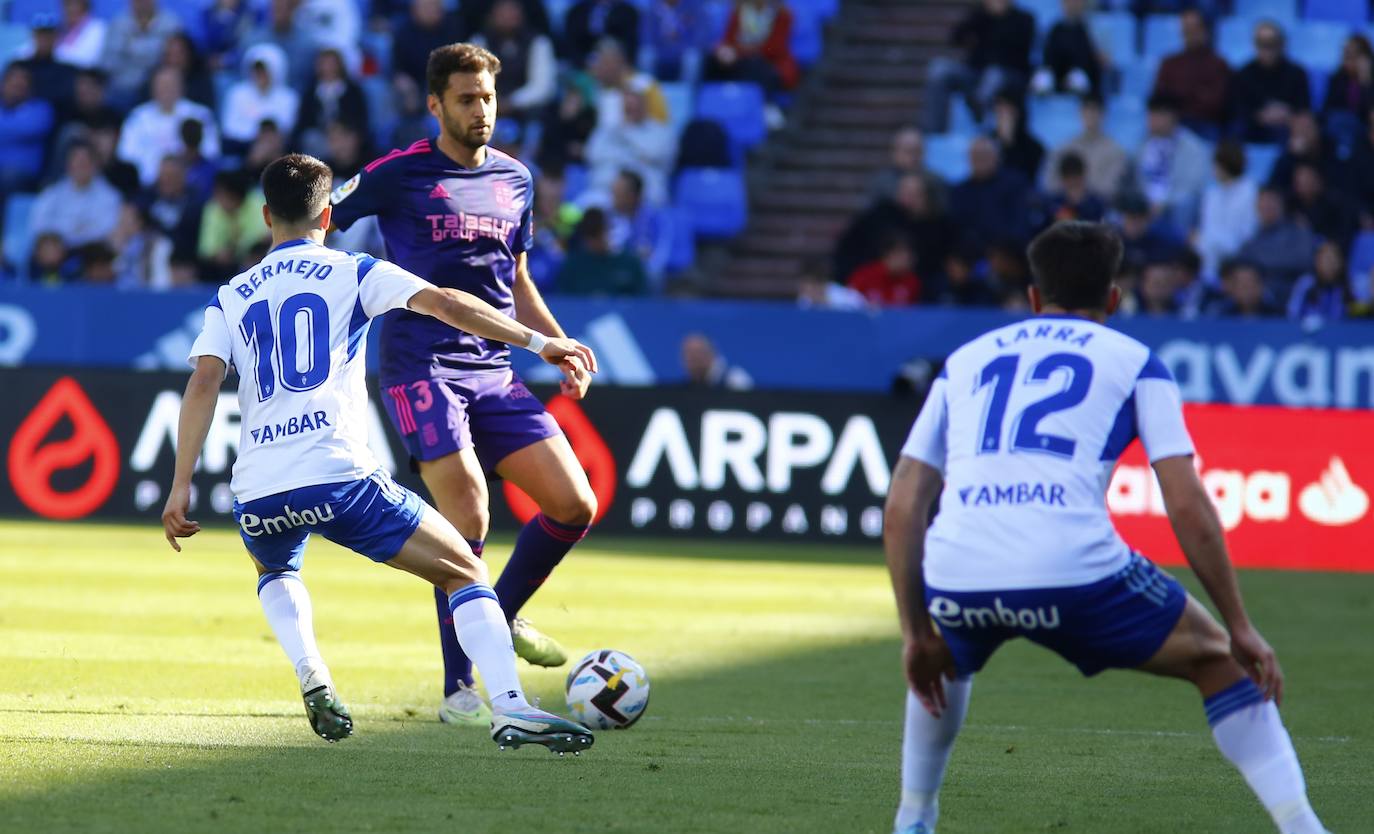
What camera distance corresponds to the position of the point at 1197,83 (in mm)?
17953

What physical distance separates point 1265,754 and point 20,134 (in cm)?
1755


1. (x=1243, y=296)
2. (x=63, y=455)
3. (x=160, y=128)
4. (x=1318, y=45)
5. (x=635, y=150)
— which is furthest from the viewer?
(x=160, y=128)

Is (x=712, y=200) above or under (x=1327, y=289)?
above

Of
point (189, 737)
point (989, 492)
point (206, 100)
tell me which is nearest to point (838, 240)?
point (206, 100)

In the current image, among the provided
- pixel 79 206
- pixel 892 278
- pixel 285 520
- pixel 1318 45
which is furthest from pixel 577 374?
pixel 1318 45

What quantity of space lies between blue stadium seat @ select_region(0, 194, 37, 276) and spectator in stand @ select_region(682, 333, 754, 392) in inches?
300

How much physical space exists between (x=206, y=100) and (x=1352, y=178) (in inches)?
435

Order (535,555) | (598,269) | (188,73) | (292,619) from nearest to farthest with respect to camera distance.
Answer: (292,619) → (535,555) → (598,269) → (188,73)

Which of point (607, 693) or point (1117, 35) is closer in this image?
point (607, 693)

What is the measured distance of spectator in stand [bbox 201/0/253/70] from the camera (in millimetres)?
20859

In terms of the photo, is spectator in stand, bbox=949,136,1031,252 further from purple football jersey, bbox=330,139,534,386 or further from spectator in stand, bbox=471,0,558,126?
purple football jersey, bbox=330,139,534,386

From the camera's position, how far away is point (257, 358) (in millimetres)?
6035

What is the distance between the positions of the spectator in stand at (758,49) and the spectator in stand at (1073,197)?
3.91 m

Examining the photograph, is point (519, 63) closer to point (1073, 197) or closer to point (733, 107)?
point (733, 107)
